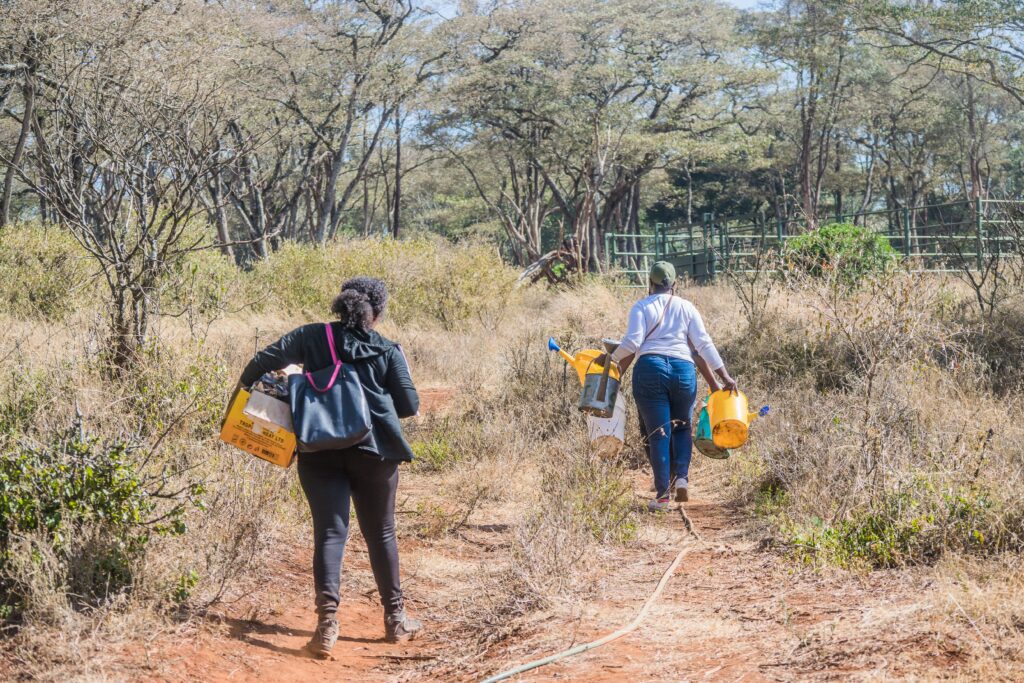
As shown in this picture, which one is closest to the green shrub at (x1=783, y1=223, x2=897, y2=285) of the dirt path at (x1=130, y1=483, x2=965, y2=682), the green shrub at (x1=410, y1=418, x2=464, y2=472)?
the green shrub at (x1=410, y1=418, x2=464, y2=472)

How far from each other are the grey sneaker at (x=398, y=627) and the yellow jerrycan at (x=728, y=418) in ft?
8.26

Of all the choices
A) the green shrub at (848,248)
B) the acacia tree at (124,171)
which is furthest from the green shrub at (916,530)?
the green shrub at (848,248)

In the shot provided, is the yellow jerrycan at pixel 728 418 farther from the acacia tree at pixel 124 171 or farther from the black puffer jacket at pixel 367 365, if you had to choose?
the acacia tree at pixel 124 171

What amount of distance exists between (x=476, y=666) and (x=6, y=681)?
171 cm

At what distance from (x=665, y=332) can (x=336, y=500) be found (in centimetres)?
270

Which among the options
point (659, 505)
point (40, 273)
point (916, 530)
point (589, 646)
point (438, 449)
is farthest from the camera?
point (40, 273)

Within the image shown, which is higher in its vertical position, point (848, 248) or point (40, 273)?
point (40, 273)

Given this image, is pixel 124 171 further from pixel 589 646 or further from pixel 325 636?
pixel 589 646

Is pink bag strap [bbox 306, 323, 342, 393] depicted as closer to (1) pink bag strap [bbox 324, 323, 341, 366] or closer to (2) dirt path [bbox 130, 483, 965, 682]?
(1) pink bag strap [bbox 324, 323, 341, 366]

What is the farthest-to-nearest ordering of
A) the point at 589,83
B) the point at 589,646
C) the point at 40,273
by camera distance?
the point at 589,83, the point at 40,273, the point at 589,646

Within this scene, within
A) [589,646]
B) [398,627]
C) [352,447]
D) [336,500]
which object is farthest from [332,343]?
[589,646]

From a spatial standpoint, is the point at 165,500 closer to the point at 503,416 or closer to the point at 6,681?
the point at 6,681

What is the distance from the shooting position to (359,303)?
452 cm

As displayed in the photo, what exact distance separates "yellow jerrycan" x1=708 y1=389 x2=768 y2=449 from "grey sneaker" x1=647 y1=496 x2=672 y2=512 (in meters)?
0.48
